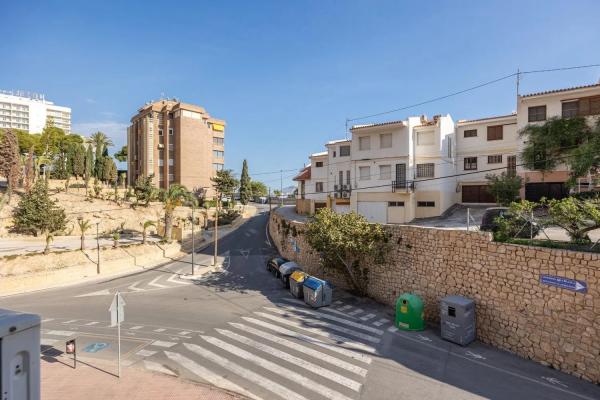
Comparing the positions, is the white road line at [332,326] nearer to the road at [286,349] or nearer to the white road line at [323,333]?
the road at [286,349]

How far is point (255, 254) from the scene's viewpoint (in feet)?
112

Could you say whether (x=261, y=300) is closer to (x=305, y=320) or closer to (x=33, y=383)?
(x=305, y=320)

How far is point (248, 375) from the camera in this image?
1096cm

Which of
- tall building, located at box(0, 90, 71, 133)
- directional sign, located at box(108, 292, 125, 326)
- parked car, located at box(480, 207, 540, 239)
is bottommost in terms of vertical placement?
directional sign, located at box(108, 292, 125, 326)

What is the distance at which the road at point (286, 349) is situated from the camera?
10344 mm

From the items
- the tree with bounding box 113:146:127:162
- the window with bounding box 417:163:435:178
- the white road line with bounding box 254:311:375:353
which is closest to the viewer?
the white road line with bounding box 254:311:375:353

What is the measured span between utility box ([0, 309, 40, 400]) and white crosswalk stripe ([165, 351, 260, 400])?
251 inches

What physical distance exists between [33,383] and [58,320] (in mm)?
14892

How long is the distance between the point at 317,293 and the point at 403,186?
1563 cm

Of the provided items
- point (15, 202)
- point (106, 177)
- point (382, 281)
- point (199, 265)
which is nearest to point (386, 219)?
point (382, 281)

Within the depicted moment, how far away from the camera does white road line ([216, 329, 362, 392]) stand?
34.5 feet

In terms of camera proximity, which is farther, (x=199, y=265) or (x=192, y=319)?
(x=199, y=265)

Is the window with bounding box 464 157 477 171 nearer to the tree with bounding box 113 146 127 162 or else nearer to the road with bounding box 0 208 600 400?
the road with bounding box 0 208 600 400

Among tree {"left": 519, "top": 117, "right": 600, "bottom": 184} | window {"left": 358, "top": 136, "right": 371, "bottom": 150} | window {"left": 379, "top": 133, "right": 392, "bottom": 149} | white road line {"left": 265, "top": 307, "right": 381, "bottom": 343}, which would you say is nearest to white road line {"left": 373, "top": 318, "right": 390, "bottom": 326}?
white road line {"left": 265, "top": 307, "right": 381, "bottom": 343}
